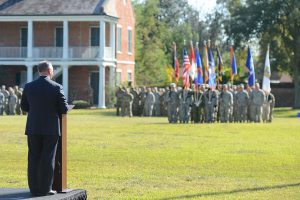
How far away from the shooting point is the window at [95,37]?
63.6 m

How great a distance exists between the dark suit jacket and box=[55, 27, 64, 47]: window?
51.7 m

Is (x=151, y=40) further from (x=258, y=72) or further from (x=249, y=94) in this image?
(x=249, y=94)

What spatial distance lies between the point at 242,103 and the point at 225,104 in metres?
1.29

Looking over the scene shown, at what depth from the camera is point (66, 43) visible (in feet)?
206

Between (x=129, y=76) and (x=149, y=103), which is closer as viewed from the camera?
(x=149, y=103)

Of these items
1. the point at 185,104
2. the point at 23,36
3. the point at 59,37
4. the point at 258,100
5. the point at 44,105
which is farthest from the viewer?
the point at 23,36

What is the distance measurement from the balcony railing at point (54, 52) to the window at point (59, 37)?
3.73 ft

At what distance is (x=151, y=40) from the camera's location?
90.3m

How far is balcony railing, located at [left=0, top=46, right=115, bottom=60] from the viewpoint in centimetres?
6262

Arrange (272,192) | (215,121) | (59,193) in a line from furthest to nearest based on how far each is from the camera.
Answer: (215,121)
(272,192)
(59,193)

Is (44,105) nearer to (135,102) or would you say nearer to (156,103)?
(156,103)

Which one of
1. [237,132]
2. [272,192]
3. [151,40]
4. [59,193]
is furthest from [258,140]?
[151,40]

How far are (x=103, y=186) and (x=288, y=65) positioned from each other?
179 ft

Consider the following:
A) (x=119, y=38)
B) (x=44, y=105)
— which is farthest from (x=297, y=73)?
(x=44, y=105)
